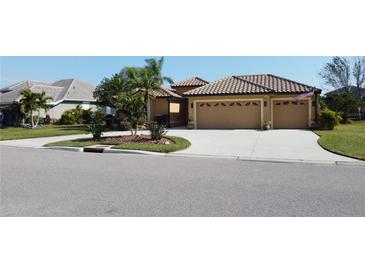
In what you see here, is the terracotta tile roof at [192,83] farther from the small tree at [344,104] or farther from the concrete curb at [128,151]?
the concrete curb at [128,151]

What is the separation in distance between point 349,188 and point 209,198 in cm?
293

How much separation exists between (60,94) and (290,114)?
2514cm

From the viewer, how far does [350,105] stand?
31.1 metres

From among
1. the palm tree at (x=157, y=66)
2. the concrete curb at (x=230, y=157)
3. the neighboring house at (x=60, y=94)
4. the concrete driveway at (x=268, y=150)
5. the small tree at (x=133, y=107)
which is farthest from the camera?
the neighboring house at (x=60, y=94)

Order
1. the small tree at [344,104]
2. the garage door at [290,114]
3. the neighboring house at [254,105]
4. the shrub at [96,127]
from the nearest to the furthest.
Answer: the shrub at [96,127], the neighboring house at [254,105], the garage door at [290,114], the small tree at [344,104]

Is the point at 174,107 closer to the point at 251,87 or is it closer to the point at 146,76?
the point at 146,76

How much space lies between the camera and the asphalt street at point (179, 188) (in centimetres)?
521

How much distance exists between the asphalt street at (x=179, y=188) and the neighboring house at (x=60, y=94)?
25825 mm

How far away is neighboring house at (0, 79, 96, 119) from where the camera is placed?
34.2m

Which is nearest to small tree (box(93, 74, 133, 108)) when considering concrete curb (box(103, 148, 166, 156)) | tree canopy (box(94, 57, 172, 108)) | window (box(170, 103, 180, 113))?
tree canopy (box(94, 57, 172, 108))

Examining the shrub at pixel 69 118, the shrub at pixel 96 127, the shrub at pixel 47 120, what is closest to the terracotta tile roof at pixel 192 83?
the shrub at pixel 69 118

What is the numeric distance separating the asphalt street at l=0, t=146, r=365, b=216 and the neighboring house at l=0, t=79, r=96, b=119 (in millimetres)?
25825

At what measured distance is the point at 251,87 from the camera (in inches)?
933

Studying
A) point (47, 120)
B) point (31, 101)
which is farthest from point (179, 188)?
point (47, 120)
